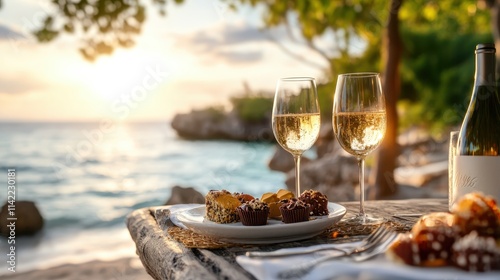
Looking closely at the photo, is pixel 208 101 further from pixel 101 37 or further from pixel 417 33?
pixel 101 37

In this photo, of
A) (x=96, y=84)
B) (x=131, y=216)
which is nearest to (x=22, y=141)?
(x=96, y=84)

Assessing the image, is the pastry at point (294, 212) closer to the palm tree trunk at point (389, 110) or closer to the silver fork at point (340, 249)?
the silver fork at point (340, 249)

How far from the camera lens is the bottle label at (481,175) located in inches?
47.4

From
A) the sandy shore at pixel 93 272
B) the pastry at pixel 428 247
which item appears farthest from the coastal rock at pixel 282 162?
the pastry at pixel 428 247

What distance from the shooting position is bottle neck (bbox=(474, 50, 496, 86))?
1179mm

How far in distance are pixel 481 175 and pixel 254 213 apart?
47 cm

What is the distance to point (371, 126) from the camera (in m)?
1.36

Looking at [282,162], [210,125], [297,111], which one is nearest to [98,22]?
[297,111]

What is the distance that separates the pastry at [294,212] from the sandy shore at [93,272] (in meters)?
4.67

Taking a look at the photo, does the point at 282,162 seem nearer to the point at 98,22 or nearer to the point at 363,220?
the point at 98,22

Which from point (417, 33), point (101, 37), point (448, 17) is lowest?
point (101, 37)

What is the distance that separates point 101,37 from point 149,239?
4.00 meters

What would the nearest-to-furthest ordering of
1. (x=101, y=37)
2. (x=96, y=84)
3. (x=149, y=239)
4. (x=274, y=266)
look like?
(x=274, y=266), (x=149, y=239), (x=101, y=37), (x=96, y=84)

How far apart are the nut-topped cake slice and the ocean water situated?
5601mm
